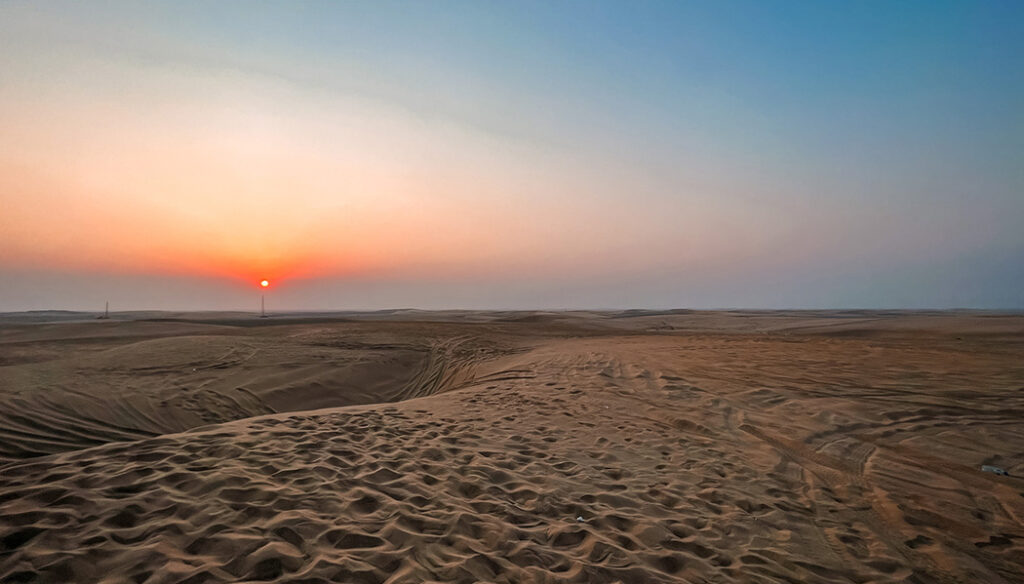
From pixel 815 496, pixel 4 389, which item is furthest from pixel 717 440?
pixel 4 389

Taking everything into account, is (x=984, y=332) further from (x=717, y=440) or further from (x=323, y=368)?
(x=323, y=368)

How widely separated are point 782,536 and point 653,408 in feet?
15.4

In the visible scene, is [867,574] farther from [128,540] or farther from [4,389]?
[4,389]

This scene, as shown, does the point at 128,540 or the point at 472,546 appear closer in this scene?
the point at 128,540

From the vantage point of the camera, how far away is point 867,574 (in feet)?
12.2

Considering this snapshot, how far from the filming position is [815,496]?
16.8 feet

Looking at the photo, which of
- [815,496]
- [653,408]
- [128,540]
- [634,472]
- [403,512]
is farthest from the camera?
[653,408]

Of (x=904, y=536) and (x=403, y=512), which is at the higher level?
(x=403, y=512)

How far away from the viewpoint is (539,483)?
5.20 meters

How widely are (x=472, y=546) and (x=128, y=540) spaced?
247 cm

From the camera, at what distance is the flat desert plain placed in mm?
3416

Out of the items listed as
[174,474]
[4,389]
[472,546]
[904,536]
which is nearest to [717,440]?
[904,536]

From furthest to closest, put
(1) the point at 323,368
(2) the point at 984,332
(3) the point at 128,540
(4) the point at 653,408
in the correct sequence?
(2) the point at 984,332 < (1) the point at 323,368 < (4) the point at 653,408 < (3) the point at 128,540

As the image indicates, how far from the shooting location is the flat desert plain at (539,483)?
3.42 metres
